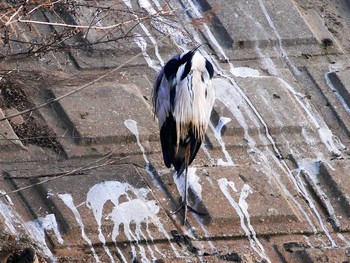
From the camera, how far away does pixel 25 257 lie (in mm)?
7008

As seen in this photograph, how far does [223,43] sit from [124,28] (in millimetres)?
856

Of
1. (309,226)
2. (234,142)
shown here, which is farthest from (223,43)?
(309,226)

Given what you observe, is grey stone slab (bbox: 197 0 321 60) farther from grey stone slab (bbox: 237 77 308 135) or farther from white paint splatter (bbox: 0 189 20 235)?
white paint splatter (bbox: 0 189 20 235)

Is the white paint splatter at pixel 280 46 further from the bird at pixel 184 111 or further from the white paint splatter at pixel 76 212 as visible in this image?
the white paint splatter at pixel 76 212

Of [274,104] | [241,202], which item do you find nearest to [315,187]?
[241,202]

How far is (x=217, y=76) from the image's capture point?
9.29m

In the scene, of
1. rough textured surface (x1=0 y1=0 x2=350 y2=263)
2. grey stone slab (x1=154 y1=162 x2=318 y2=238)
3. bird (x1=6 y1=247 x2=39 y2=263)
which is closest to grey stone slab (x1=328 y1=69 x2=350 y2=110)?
rough textured surface (x1=0 y1=0 x2=350 y2=263)

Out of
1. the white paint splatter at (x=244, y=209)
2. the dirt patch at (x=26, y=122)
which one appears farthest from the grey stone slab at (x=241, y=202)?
the dirt patch at (x=26, y=122)

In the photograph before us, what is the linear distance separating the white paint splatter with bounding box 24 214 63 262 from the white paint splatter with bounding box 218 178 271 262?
129cm

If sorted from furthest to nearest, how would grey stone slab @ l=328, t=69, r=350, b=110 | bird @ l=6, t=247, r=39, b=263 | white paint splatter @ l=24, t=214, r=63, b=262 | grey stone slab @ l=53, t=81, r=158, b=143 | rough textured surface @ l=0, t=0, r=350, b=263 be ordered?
grey stone slab @ l=328, t=69, r=350, b=110, grey stone slab @ l=53, t=81, r=158, b=143, rough textured surface @ l=0, t=0, r=350, b=263, white paint splatter @ l=24, t=214, r=63, b=262, bird @ l=6, t=247, r=39, b=263

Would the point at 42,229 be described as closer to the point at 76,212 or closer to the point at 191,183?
the point at 76,212

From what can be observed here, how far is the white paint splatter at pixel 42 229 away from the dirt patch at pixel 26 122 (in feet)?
2.01

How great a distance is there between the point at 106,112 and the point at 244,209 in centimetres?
135

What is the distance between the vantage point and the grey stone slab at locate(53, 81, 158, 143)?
8.36 metres
